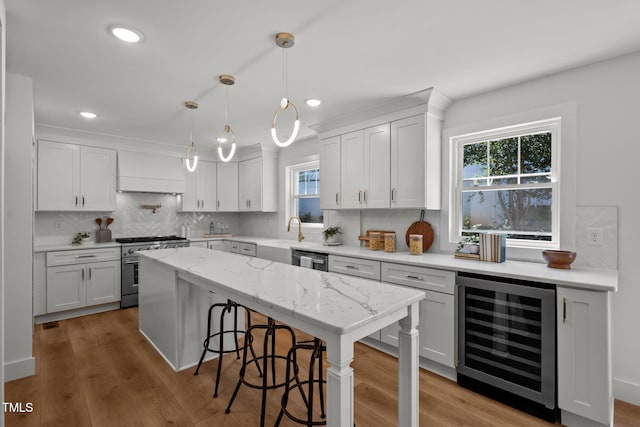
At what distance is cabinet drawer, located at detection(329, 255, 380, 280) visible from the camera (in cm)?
310

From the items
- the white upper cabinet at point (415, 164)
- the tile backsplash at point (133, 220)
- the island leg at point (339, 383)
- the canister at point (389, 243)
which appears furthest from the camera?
the tile backsplash at point (133, 220)

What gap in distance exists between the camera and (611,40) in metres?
2.05

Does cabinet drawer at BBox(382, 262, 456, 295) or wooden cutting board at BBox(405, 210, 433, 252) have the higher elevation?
wooden cutting board at BBox(405, 210, 433, 252)

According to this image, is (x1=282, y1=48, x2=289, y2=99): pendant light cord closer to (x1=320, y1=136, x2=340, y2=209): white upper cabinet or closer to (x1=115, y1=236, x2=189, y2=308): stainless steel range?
(x1=320, y1=136, x2=340, y2=209): white upper cabinet

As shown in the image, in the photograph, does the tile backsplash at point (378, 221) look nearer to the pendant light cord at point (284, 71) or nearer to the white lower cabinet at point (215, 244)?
the pendant light cord at point (284, 71)

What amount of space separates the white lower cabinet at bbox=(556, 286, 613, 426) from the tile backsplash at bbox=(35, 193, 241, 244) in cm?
527

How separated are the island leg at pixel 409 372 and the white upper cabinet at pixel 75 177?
4546 millimetres

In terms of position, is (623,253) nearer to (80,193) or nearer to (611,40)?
(611,40)

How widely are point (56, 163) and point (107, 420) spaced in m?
3.51

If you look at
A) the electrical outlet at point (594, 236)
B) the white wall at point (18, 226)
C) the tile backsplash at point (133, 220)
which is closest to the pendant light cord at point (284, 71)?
the white wall at point (18, 226)

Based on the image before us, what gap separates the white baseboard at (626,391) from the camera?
2.19 m

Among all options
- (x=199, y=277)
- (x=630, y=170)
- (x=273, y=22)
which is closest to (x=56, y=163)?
(x=199, y=277)

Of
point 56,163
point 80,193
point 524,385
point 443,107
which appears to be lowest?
point 524,385

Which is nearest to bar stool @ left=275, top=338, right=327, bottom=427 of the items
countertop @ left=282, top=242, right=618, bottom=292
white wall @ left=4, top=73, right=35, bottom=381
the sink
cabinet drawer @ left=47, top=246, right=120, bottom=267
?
countertop @ left=282, top=242, right=618, bottom=292
